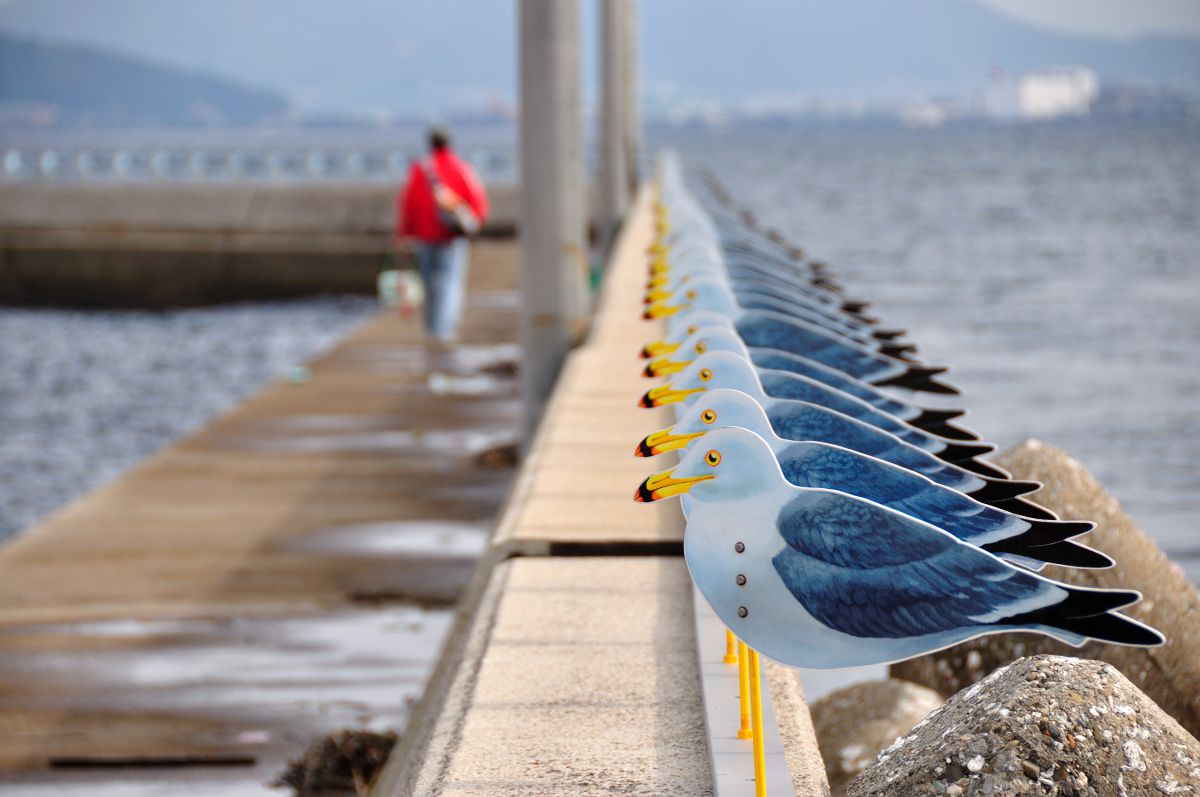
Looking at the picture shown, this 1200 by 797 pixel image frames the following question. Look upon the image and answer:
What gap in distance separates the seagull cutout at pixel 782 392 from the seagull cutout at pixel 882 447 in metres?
0.07

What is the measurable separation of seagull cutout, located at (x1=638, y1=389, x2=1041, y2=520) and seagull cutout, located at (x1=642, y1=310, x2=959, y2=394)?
85 cm

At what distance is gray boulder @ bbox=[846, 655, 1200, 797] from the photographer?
8.59 feet

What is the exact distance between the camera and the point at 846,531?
2732 millimetres

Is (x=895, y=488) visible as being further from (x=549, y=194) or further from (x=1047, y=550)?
(x=549, y=194)

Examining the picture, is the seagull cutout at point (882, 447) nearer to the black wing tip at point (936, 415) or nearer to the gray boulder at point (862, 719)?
the black wing tip at point (936, 415)

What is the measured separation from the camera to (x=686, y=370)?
3395mm

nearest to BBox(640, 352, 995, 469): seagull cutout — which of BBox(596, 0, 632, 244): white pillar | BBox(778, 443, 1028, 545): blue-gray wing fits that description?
BBox(778, 443, 1028, 545): blue-gray wing

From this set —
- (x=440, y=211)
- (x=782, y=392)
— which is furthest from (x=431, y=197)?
(x=782, y=392)

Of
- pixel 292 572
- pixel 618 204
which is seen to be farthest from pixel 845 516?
pixel 618 204

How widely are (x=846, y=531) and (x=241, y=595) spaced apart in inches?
208

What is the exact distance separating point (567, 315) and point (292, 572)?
2.79 meters

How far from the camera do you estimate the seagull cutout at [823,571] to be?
264 cm

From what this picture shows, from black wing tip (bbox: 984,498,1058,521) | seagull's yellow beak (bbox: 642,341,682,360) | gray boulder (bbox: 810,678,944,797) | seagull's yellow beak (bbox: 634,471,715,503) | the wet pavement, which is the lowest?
the wet pavement

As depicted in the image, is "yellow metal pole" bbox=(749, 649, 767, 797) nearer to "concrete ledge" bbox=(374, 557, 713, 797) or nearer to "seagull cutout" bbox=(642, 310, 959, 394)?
"concrete ledge" bbox=(374, 557, 713, 797)
